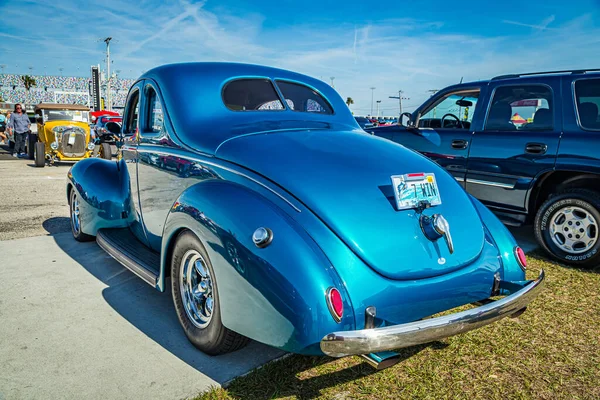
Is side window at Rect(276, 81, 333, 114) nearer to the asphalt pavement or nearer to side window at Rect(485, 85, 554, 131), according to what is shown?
the asphalt pavement

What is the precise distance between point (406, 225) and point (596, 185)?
125 inches

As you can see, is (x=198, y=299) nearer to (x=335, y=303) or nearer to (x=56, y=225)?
(x=335, y=303)

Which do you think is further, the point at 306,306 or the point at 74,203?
the point at 74,203

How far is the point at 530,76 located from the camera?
484 centimetres

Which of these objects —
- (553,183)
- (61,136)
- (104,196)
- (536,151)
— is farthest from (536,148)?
(61,136)

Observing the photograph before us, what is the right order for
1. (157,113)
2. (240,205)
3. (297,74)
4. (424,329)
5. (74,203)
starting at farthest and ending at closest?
(74,203)
(297,74)
(157,113)
(240,205)
(424,329)

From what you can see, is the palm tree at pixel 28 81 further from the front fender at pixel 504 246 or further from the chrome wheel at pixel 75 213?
the front fender at pixel 504 246

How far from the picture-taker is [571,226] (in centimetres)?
432

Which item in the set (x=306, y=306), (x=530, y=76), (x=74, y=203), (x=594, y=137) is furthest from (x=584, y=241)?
(x=74, y=203)

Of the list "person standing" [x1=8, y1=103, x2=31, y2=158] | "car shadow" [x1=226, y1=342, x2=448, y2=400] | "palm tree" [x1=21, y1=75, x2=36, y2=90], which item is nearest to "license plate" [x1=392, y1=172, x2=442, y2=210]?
"car shadow" [x1=226, y1=342, x2=448, y2=400]

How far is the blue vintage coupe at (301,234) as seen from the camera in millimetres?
1982

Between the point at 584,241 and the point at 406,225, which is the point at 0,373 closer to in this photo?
the point at 406,225

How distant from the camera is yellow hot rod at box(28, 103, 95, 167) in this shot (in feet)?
40.4

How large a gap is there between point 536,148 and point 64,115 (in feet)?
43.6
